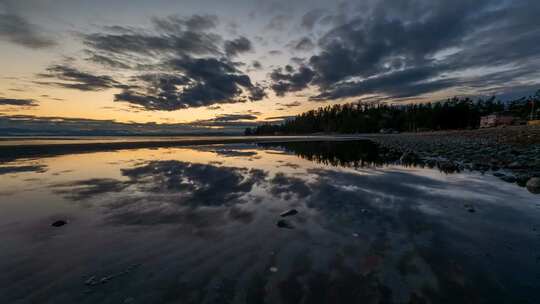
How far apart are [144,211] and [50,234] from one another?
162cm

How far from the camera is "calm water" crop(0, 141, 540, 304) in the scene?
2518 mm

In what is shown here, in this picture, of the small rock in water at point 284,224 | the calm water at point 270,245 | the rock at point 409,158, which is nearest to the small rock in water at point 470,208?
the calm water at point 270,245

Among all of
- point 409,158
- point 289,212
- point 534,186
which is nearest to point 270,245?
point 289,212

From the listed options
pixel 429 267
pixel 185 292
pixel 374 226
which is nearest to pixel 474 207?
pixel 374 226

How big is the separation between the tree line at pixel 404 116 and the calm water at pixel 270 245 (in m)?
86.1

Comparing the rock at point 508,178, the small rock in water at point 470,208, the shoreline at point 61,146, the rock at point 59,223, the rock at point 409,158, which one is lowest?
the rock at point 59,223

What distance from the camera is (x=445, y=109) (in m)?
84.7

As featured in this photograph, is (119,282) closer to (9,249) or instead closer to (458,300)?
(9,249)

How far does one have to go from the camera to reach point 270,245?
3.63 meters

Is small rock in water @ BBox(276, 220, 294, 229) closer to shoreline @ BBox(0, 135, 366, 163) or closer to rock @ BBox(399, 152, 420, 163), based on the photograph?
rock @ BBox(399, 152, 420, 163)

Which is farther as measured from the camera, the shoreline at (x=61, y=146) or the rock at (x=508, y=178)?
the shoreline at (x=61, y=146)

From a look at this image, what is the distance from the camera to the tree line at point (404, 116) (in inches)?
3287

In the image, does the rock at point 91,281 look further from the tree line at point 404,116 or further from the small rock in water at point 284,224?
the tree line at point 404,116

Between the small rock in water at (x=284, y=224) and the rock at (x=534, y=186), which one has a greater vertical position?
the rock at (x=534, y=186)
